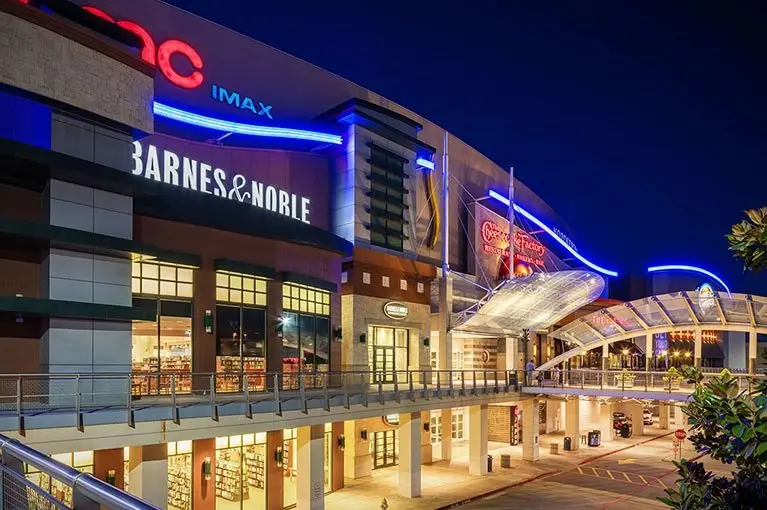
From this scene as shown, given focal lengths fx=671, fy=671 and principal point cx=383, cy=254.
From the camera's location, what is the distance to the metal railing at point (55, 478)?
9.76 feet

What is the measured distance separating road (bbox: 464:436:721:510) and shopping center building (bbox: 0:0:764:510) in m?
3.59

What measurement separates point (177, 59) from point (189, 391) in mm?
16796

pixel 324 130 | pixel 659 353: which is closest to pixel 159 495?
pixel 324 130

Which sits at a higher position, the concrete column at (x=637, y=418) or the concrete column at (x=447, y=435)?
the concrete column at (x=447, y=435)

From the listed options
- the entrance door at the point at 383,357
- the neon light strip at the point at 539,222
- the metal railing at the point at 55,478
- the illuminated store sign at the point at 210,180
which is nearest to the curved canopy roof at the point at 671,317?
the neon light strip at the point at 539,222

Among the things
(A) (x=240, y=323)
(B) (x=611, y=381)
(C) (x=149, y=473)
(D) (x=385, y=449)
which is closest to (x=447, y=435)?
(D) (x=385, y=449)

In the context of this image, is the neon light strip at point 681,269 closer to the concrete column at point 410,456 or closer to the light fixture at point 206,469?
the concrete column at point 410,456

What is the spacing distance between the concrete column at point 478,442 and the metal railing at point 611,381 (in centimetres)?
521

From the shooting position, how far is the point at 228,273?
25969mm

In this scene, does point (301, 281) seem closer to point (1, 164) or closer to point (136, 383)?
point (136, 383)

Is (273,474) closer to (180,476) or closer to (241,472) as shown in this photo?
(241,472)

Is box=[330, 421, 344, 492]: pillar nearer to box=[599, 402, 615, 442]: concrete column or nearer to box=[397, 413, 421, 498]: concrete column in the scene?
box=[397, 413, 421, 498]: concrete column

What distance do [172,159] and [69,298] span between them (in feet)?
26.7

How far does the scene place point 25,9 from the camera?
1798 centimetres
